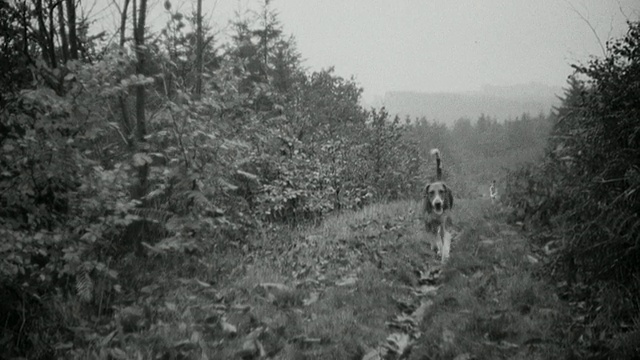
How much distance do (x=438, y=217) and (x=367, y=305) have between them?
3100 mm

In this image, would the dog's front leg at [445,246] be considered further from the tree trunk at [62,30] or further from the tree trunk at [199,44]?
the tree trunk at [62,30]

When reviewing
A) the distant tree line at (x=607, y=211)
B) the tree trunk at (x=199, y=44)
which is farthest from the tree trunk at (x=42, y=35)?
the distant tree line at (x=607, y=211)

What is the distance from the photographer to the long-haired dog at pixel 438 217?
6987mm

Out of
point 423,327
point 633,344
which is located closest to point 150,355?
point 423,327

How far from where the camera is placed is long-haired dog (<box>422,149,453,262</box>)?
6.99 meters

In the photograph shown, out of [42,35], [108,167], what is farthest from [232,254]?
[42,35]

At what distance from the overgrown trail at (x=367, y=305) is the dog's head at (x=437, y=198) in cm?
81

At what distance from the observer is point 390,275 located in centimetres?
594

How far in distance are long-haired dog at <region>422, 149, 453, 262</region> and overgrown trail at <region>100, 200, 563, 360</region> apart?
24cm

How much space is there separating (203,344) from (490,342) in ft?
9.40

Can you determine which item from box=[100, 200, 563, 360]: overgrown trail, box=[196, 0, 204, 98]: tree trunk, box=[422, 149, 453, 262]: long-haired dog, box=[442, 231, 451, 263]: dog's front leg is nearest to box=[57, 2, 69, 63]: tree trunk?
box=[196, 0, 204, 98]: tree trunk

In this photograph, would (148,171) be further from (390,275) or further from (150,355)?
(390,275)

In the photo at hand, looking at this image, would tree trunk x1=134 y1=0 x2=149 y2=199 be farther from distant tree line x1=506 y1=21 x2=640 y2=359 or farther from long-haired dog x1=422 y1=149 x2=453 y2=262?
distant tree line x1=506 y1=21 x2=640 y2=359

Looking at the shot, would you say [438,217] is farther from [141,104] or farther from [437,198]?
[141,104]
